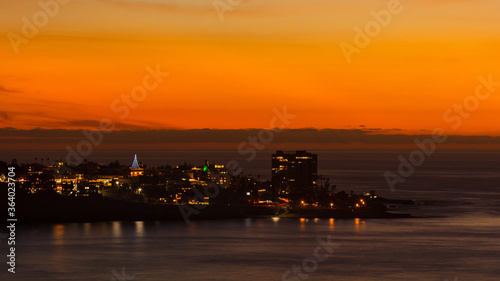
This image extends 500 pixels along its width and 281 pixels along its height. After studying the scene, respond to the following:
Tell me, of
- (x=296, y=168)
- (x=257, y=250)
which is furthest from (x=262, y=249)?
(x=296, y=168)

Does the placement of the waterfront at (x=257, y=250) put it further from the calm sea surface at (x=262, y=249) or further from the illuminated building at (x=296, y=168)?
the illuminated building at (x=296, y=168)

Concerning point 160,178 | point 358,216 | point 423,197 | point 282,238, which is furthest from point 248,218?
point 423,197

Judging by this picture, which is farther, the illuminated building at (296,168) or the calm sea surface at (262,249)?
the illuminated building at (296,168)

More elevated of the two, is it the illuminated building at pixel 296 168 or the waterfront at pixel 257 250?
the illuminated building at pixel 296 168

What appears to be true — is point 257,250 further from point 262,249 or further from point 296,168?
point 296,168

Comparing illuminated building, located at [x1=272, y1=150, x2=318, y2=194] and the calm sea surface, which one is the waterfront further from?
illuminated building, located at [x1=272, y1=150, x2=318, y2=194]

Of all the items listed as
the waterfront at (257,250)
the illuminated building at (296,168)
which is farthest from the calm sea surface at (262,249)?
the illuminated building at (296,168)

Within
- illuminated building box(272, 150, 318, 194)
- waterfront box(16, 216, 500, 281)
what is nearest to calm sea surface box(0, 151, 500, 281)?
waterfront box(16, 216, 500, 281)

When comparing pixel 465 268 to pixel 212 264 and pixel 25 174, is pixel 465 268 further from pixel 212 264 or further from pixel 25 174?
pixel 25 174
